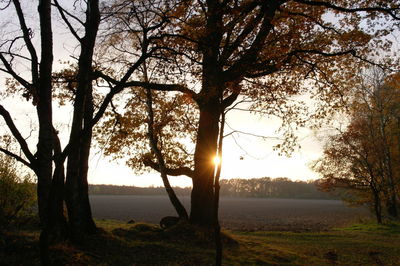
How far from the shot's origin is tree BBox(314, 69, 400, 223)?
88.8 feet

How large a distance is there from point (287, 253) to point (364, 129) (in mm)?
20476

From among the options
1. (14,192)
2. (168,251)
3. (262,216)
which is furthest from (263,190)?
(168,251)

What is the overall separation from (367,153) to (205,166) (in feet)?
63.4

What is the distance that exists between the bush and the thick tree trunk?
283 inches

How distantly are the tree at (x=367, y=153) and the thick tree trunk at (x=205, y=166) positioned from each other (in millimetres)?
18128

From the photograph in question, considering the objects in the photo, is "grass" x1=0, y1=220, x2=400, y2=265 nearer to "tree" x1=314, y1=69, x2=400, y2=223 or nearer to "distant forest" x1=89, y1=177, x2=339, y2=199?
"tree" x1=314, y1=69, x2=400, y2=223

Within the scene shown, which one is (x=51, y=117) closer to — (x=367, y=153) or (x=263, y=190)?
(x=367, y=153)

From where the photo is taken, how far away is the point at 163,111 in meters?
18.3

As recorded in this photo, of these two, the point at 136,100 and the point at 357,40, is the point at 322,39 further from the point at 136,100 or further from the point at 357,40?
the point at 136,100

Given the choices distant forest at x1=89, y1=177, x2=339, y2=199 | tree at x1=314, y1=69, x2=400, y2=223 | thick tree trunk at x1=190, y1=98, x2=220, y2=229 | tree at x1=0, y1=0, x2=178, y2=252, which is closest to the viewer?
tree at x1=0, y1=0, x2=178, y2=252

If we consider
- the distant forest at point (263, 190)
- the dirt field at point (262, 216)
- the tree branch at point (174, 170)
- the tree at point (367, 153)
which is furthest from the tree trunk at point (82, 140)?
the distant forest at point (263, 190)

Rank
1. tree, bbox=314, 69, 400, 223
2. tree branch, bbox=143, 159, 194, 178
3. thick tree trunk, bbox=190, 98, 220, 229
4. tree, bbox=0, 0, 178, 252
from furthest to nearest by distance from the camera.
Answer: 1. tree, bbox=314, 69, 400, 223
2. tree branch, bbox=143, 159, 194, 178
3. thick tree trunk, bbox=190, 98, 220, 229
4. tree, bbox=0, 0, 178, 252

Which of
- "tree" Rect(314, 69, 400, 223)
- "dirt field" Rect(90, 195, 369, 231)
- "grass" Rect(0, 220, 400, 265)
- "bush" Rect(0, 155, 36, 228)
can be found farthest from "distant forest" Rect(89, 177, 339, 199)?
"bush" Rect(0, 155, 36, 228)

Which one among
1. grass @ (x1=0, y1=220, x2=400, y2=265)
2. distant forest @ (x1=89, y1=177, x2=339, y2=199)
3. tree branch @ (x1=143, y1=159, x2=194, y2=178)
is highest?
tree branch @ (x1=143, y1=159, x2=194, y2=178)
